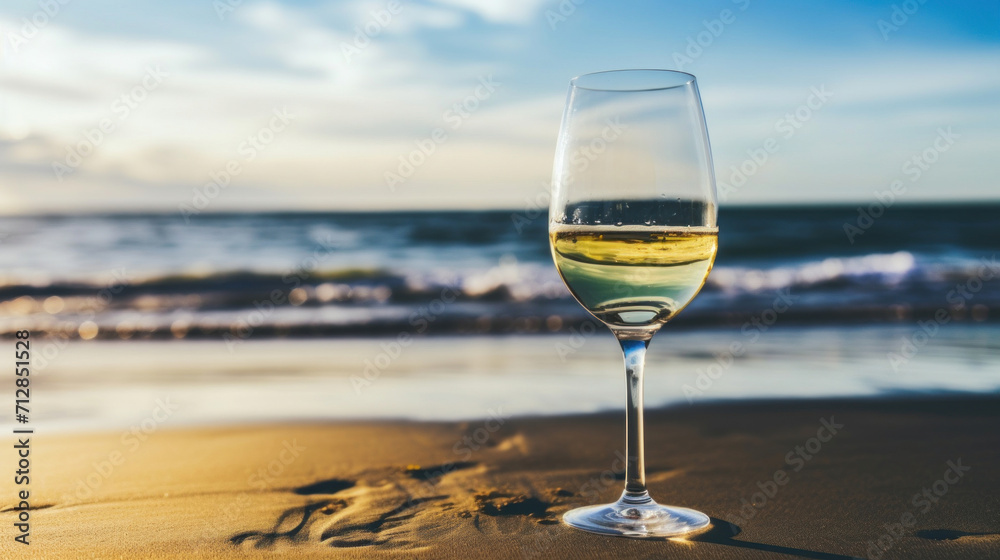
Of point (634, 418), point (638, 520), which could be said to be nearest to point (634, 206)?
point (634, 418)

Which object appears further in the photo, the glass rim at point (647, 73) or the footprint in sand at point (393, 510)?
the footprint in sand at point (393, 510)

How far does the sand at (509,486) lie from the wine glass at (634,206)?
32 cm

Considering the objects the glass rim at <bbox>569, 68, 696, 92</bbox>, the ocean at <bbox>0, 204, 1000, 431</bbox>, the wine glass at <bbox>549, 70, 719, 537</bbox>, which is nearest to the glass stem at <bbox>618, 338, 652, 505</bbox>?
the wine glass at <bbox>549, 70, 719, 537</bbox>

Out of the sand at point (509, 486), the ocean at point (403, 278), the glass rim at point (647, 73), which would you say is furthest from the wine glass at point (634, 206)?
the ocean at point (403, 278)

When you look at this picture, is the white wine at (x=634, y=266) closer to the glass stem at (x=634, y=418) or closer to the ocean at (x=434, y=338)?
the glass stem at (x=634, y=418)

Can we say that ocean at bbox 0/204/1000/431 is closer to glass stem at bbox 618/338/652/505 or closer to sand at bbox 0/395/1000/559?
sand at bbox 0/395/1000/559

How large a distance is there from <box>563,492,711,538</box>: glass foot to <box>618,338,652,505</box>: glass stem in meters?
0.02

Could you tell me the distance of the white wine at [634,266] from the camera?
1.65 metres

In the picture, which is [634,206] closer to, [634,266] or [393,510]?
[634,266]

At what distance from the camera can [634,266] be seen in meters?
1.67

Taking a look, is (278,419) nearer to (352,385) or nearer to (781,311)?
(352,385)

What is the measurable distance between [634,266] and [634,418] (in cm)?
32

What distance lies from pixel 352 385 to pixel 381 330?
3203 mm

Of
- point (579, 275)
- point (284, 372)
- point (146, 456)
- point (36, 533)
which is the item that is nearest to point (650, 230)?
point (579, 275)
